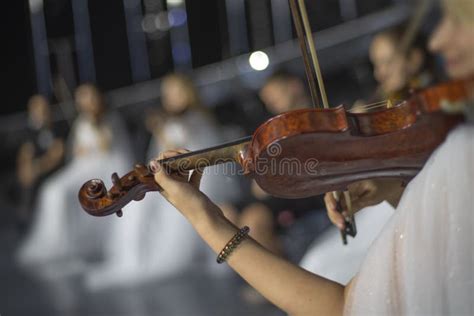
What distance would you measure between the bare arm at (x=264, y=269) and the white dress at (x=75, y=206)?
5.79ft

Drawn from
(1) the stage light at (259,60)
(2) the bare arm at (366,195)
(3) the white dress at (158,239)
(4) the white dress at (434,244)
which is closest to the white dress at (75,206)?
(3) the white dress at (158,239)

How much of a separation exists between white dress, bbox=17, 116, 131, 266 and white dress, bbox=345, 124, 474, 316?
189 centimetres

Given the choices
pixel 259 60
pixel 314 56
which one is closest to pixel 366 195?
pixel 314 56

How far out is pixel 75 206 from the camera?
2.84m

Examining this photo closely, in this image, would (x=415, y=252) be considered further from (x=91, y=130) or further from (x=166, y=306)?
(x=91, y=130)

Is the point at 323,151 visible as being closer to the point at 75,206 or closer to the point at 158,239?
the point at 158,239

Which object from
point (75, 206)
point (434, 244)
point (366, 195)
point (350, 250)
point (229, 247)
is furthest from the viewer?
point (75, 206)

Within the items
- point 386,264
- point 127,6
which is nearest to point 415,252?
point 386,264

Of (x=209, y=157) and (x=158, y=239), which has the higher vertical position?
(x=158, y=239)

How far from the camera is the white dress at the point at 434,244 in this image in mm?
759

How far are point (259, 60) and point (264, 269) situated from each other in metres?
2.08

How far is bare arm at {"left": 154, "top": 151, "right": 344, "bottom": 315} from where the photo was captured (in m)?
0.87

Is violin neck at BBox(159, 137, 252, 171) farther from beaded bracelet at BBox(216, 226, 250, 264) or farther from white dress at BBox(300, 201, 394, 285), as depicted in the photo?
white dress at BBox(300, 201, 394, 285)

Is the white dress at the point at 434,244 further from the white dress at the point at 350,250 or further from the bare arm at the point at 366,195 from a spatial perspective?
the white dress at the point at 350,250
